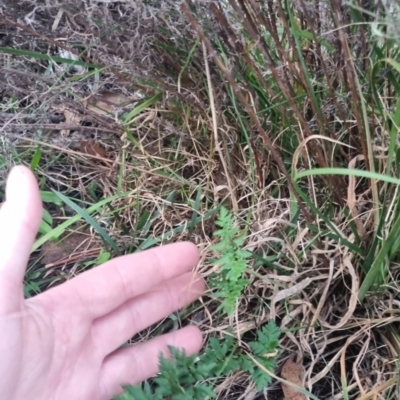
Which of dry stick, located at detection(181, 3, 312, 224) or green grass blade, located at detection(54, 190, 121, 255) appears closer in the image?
dry stick, located at detection(181, 3, 312, 224)

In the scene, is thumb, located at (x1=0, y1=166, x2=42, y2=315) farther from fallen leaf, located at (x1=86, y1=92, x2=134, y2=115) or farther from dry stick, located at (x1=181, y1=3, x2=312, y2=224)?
fallen leaf, located at (x1=86, y1=92, x2=134, y2=115)

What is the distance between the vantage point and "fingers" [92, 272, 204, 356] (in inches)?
48.1

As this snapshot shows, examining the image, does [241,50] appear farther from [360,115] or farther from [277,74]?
[360,115]

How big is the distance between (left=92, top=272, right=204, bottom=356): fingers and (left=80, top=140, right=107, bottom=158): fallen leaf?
463 mm

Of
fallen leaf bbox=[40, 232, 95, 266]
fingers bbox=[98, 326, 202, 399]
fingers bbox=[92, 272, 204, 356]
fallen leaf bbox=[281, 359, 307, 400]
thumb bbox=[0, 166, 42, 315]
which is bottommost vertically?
fallen leaf bbox=[281, 359, 307, 400]

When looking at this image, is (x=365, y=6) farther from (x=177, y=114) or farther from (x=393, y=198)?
(x=177, y=114)

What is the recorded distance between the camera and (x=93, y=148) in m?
1.52

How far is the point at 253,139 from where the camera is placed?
118 cm

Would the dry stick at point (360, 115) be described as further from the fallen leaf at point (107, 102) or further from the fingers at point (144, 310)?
the fallen leaf at point (107, 102)

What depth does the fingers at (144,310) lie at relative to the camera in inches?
48.1

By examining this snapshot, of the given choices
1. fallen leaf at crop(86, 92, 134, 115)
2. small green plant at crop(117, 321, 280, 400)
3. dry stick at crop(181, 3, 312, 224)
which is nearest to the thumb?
small green plant at crop(117, 321, 280, 400)

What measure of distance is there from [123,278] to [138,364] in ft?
0.64

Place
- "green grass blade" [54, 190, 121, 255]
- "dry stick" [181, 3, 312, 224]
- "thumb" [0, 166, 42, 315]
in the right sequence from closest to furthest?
"dry stick" [181, 3, 312, 224], "thumb" [0, 166, 42, 315], "green grass blade" [54, 190, 121, 255]

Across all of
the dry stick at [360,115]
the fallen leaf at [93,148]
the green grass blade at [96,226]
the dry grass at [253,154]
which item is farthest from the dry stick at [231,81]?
the fallen leaf at [93,148]
